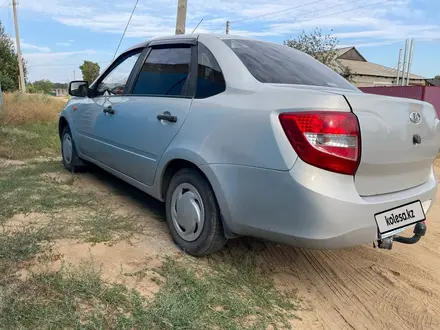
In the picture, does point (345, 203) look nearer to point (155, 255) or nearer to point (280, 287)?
point (280, 287)

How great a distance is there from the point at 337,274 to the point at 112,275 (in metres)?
1.67

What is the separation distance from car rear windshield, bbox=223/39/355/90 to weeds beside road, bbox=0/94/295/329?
4.59 ft

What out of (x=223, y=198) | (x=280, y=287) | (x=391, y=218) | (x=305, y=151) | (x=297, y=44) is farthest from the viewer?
(x=297, y=44)

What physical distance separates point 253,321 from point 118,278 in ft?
2.89

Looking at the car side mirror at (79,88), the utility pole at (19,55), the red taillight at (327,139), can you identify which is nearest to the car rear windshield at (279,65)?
the red taillight at (327,139)

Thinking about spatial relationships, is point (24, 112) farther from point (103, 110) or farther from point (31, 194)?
point (103, 110)

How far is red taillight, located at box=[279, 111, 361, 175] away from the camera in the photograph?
2166 mm

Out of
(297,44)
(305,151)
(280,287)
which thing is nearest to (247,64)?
(305,151)

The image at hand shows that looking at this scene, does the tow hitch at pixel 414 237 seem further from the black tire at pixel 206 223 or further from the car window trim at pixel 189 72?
the car window trim at pixel 189 72

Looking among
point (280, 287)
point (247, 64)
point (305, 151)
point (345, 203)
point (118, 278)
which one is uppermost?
point (247, 64)

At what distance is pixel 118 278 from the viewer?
2473 mm

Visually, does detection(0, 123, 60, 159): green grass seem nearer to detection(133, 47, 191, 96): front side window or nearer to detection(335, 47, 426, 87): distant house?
detection(133, 47, 191, 96): front side window

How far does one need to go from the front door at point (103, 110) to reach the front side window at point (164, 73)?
288mm

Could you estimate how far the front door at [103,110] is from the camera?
13.0ft
